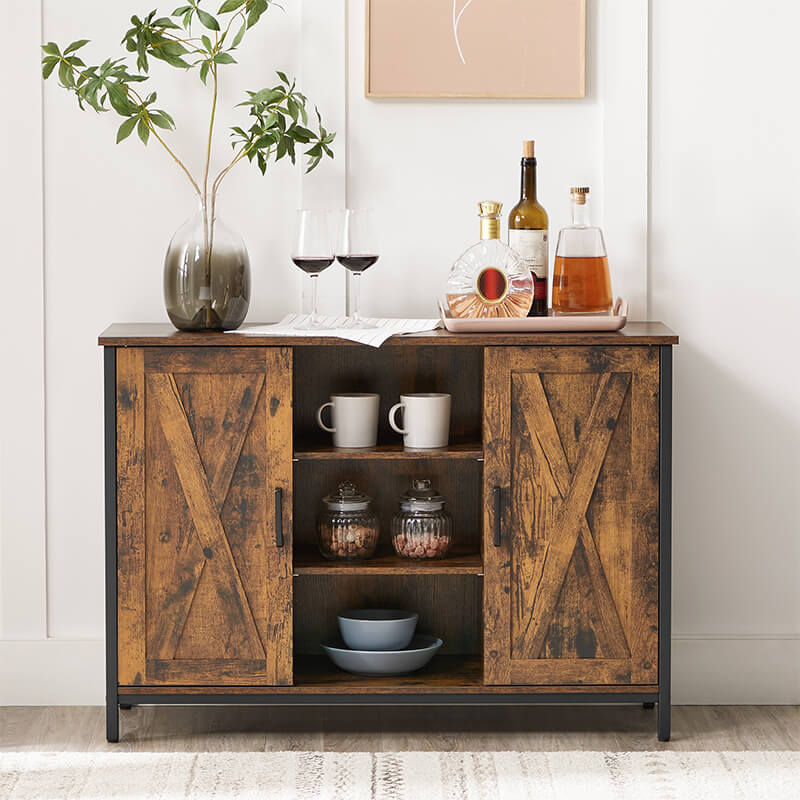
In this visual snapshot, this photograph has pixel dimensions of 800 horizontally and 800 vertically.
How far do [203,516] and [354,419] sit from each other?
15.8 inches

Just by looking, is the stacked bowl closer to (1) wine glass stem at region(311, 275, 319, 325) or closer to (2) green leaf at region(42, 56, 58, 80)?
(1) wine glass stem at region(311, 275, 319, 325)

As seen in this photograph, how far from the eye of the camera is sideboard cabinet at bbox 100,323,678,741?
2523 millimetres

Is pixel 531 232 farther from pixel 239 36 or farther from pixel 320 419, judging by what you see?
pixel 239 36

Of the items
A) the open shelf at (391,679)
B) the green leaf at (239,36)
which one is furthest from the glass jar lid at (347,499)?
the green leaf at (239,36)

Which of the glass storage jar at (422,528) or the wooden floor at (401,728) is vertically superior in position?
the glass storage jar at (422,528)

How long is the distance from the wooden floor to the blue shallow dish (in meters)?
0.16

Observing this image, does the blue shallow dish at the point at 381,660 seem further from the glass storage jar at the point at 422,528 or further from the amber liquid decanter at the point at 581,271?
the amber liquid decanter at the point at 581,271

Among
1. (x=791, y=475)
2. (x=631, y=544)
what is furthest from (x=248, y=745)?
(x=791, y=475)

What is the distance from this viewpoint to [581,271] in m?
2.67

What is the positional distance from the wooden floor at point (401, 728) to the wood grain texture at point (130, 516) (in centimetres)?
26

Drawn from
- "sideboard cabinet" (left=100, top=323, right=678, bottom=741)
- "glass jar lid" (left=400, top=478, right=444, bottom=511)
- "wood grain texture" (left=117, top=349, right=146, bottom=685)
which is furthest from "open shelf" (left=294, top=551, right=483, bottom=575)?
"wood grain texture" (left=117, top=349, right=146, bottom=685)

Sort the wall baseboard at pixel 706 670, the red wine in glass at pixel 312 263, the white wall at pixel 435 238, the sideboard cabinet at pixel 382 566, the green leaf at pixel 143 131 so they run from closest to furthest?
the sideboard cabinet at pixel 382 566 < the red wine in glass at pixel 312 263 < the green leaf at pixel 143 131 < the white wall at pixel 435 238 < the wall baseboard at pixel 706 670

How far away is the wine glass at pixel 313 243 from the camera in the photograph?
8.63 ft

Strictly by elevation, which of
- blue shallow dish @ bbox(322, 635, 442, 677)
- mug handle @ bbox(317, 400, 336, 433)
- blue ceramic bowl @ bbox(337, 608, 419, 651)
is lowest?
Answer: blue shallow dish @ bbox(322, 635, 442, 677)
